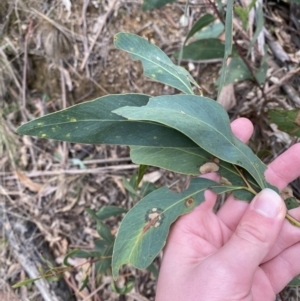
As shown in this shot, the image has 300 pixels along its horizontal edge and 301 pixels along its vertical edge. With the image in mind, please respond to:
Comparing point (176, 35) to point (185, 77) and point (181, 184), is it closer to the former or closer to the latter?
point (181, 184)

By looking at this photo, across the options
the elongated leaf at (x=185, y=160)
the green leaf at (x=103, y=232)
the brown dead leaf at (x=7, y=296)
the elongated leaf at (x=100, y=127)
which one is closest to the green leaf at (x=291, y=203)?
the elongated leaf at (x=185, y=160)

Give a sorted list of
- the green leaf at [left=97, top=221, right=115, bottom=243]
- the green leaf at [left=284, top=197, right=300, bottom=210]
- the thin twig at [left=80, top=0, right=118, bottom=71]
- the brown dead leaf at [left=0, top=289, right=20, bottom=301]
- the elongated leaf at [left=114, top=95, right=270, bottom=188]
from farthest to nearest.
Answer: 1. the thin twig at [left=80, top=0, right=118, bottom=71]
2. the brown dead leaf at [left=0, top=289, right=20, bottom=301]
3. the green leaf at [left=97, top=221, right=115, bottom=243]
4. the green leaf at [left=284, top=197, right=300, bottom=210]
5. the elongated leaf at [left=114, top=95, right=270, bottom=188]

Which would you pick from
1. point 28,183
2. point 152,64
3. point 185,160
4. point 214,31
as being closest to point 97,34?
point 214,31

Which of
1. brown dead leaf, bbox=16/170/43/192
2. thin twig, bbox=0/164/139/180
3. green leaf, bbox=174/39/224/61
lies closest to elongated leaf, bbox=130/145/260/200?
green leaf, bbox=174/39/224/61

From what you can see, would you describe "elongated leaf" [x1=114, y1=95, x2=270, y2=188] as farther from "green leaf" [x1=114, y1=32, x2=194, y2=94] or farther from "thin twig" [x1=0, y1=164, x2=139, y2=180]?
"thin twig" [x1=0, y1=164, x2=139, y2=180]

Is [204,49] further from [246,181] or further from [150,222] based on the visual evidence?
[150,222]

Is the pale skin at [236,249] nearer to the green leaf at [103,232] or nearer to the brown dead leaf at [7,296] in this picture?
the green leaf at [103,232]

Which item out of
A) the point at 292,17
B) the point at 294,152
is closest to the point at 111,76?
the point at 292,17

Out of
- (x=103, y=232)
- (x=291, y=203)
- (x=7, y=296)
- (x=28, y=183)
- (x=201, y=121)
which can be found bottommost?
(x=7, y=296)
